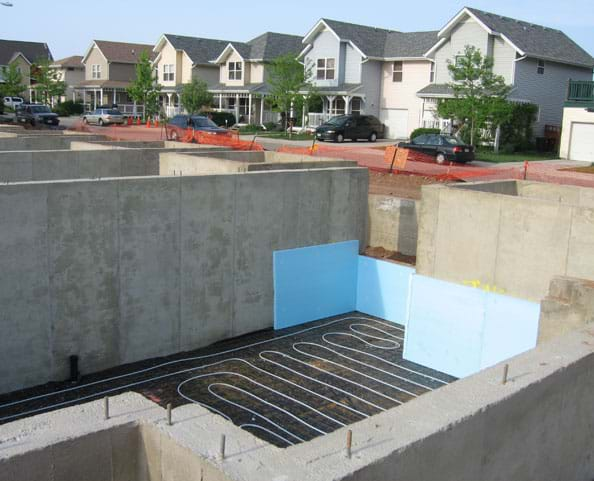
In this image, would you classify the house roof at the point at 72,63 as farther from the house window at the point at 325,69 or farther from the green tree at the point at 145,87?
the house window at the point at 325,69

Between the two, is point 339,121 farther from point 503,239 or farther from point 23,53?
point 23,53

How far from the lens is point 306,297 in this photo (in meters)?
15.1

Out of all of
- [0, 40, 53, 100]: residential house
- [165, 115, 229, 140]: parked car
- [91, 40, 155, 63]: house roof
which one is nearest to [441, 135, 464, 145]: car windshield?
[165, 115, 229, 140]: parked car

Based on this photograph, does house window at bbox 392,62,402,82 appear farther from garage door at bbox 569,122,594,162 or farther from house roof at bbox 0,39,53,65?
house roof at bbox 0,39,53,65

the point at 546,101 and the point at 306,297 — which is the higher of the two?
the point at 546,101

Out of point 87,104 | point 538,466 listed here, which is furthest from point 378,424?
point 87,104

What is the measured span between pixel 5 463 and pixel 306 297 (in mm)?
10754

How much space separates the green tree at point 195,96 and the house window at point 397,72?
16.0m

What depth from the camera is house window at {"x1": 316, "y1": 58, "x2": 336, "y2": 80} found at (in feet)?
164

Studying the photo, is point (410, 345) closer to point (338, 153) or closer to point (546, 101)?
point (338, 153)

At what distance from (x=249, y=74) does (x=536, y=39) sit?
962 inches

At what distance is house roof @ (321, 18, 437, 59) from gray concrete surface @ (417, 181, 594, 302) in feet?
115

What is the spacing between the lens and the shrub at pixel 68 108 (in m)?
69.7

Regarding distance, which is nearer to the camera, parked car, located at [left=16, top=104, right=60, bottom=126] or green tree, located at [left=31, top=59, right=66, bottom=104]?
parked car, located at [left=16, top=104, right=60, bottom=126]
